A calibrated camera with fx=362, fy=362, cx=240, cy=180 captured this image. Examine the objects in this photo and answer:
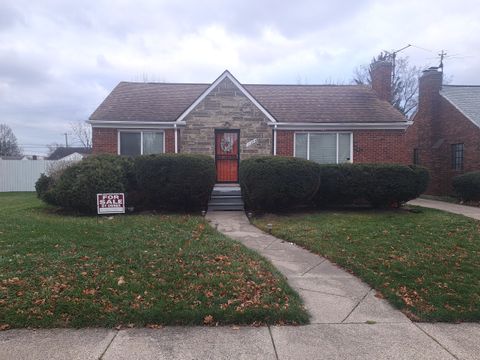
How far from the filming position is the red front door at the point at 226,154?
47.0 feet

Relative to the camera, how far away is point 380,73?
53.9ft

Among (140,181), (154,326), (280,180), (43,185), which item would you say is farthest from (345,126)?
(154,326)

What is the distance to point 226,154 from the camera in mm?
14414

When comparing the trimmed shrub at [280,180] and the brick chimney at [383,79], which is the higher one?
the brick chimney at [383,79]

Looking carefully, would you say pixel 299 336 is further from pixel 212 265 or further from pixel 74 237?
pixel 74 237

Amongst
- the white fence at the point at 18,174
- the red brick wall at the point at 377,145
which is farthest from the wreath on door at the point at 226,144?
the white fence at the point at 18,174

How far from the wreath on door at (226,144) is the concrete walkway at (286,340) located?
10298mm

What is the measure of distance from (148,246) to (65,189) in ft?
16.4

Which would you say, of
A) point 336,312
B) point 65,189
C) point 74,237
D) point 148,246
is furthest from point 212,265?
point 65,189

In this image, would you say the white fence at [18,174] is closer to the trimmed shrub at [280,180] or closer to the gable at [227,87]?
the gable at [227,87]

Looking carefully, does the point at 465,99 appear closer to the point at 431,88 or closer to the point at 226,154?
the point at 431,88

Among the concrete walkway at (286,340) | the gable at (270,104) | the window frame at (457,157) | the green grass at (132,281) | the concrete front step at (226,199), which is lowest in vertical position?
the concrete walkway at (286,340)

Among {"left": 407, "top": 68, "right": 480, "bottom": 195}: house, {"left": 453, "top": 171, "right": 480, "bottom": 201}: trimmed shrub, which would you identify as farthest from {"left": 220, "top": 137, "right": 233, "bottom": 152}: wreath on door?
{"left": 407, "top": 68, "right": 480, "bottom": 195}: house

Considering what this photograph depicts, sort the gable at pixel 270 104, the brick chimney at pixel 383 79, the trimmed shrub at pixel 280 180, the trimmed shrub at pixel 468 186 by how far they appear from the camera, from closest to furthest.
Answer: the trimmed shrub at pixel 280 180 → the trimmed shrub at pixel 468 186 → the gable at pixel 270 104 → the brick chimney at pixel 383 79
